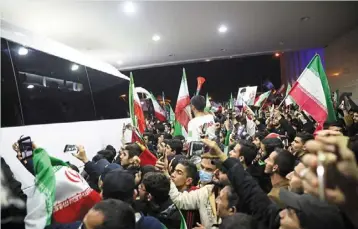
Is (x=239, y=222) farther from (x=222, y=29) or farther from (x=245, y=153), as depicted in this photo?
(x=222, y=29)

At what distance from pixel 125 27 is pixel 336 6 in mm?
5153

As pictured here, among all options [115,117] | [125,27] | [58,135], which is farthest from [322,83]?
[125,27]

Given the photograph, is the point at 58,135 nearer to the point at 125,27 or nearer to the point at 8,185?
the point at 8,185

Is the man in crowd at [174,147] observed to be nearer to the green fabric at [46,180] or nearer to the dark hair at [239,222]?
the green fabric at [46,180]

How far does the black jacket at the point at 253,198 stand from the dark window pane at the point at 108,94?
154 inches

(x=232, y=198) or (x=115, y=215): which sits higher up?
(x=115, y=215)

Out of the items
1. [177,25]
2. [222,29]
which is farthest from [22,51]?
[222,29]

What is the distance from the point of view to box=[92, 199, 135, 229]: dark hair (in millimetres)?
1692

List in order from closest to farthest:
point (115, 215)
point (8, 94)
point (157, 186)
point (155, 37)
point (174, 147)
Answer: point (115, 215)
point (157, 186)
point (8, 94)
point (174, 147)
point (155, 37)

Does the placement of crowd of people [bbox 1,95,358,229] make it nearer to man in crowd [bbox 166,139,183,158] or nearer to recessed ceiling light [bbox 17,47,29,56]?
man in crowd [bbox 166,139,183,158]

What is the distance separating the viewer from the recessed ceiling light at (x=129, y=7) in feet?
22.0

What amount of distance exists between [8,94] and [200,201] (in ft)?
6.93

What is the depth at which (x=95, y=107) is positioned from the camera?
5.59 meters

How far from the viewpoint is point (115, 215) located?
5.62ft
